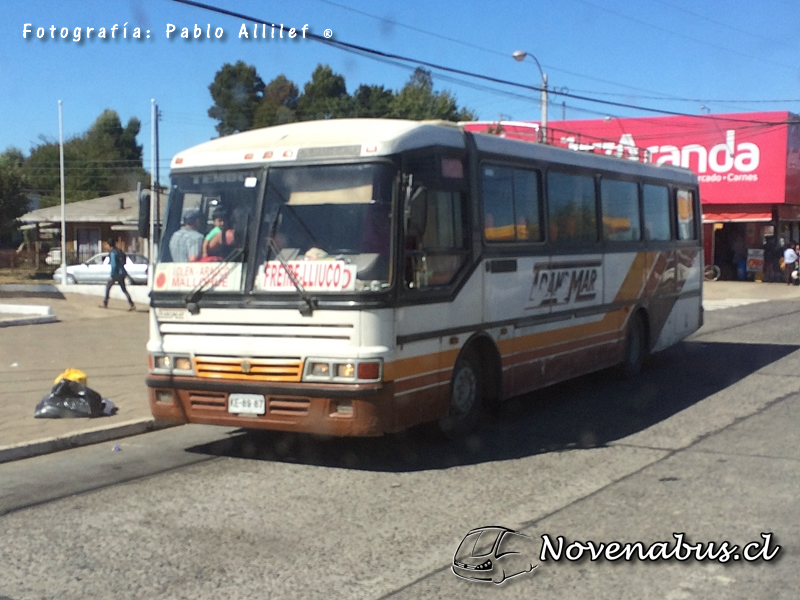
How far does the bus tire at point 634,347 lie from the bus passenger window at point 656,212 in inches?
47.2

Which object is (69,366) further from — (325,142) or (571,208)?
(571,208)

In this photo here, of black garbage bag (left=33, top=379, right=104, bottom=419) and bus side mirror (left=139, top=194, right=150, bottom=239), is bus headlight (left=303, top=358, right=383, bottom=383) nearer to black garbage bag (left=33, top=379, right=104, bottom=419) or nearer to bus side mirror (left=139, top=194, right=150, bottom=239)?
bus side mirror (left=139, top=194, right=150, bottom=239)

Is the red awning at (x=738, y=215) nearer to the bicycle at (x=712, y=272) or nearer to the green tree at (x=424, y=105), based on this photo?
the bicycle at (x=712, y=272)

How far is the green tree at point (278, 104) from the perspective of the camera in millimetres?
81500

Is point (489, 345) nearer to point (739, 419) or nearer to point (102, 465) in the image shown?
point (739, 419)

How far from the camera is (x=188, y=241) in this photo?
840cm

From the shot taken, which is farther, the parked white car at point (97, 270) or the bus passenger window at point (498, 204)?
the parked white car at point (97, 270)

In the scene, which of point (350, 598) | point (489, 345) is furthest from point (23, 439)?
point (350, 598)

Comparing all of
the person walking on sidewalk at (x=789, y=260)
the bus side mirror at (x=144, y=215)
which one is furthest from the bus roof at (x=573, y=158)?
the person walking on sidewalk at (x=789, y=260)

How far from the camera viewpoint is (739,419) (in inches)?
399

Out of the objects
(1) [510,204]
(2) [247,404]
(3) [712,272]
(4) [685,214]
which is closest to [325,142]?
(2) [247,404]

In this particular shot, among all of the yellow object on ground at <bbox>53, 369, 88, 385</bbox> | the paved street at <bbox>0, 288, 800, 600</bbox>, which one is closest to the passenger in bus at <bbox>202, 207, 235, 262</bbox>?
the paved street at <bbox>0, 288, 800, 600</bbox>

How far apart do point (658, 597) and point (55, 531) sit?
12.6 ft

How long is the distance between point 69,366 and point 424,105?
68882mm
